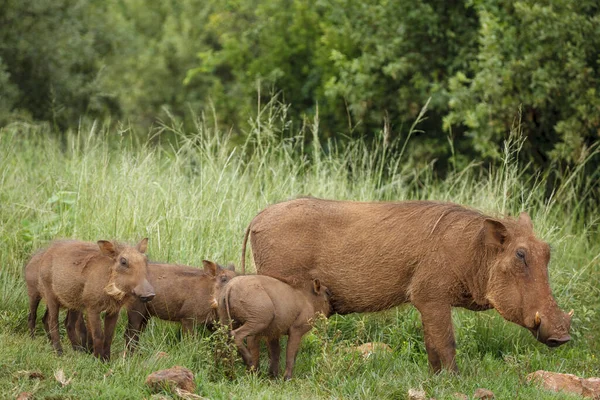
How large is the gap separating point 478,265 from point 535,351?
187cm

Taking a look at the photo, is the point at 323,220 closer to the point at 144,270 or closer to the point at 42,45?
the point at 144,270

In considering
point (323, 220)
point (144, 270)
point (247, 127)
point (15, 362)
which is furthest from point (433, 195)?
point (247, 127)

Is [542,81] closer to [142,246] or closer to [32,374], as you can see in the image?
[142,246]

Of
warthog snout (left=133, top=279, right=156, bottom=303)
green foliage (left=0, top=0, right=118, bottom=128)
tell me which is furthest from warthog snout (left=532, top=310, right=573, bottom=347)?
green foliage (left=0, top=0, right=118, bottom=128)

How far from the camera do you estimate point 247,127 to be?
62.2 feet

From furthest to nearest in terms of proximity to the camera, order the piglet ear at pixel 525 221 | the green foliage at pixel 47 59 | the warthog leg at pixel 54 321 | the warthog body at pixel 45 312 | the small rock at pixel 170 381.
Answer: the green foliage at pixel 47 59
the warthog body at pixel 45 312
the warthog leg at pixel 54 321
the piglet ear at pixel 525 221
the small rock at pixel 170 381

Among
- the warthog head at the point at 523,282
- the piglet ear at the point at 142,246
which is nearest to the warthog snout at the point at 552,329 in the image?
the warthog head at the point at 523,282

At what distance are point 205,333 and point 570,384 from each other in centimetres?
268

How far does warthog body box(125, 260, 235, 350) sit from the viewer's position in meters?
6.93

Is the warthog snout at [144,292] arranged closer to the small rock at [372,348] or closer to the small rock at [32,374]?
the small rock at [32,374]

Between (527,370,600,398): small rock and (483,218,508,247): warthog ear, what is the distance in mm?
976

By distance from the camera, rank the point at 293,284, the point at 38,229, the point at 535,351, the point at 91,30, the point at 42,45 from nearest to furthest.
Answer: the point at 293,284, the point at 535,351, the point at 38,229, the point at 42,45, the point at 91,30

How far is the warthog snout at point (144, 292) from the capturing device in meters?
6.41

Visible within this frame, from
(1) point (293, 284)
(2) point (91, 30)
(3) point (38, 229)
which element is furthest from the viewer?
(2) point (91, 30)
